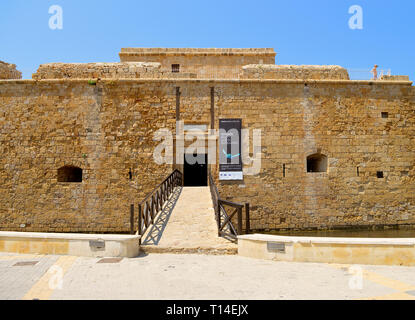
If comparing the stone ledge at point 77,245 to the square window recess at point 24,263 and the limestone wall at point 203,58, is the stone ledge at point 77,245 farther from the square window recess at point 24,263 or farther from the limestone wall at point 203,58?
the limestone wall at point 203,58

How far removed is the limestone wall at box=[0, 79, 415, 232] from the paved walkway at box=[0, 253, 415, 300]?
5.52 metres

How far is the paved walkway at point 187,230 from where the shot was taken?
Answer: 575cm

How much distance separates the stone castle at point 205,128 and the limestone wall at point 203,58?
12.3 ft

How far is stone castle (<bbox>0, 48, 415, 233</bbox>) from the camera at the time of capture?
413 inches

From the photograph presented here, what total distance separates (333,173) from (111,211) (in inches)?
313

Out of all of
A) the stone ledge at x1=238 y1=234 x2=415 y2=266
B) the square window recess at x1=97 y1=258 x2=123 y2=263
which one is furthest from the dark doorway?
the stone ledge at x1=238 y1=234 x2=415 y2=266

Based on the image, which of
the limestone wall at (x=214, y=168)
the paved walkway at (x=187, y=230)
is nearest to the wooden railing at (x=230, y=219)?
the paved walkway at (x=187, y=230)

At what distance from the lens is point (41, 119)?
10.7 metres

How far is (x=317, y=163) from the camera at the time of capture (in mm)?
11258

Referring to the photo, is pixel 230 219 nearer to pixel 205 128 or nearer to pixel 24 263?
pixel 24 263

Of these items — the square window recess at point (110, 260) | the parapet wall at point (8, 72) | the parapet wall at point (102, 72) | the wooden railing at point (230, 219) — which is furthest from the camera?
the parapet wall at point (8, 72)

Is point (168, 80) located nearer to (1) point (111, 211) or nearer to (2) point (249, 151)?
(2) point (249, 151)

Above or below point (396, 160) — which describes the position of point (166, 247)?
below

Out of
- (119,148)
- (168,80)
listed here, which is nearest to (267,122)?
(168,80)
